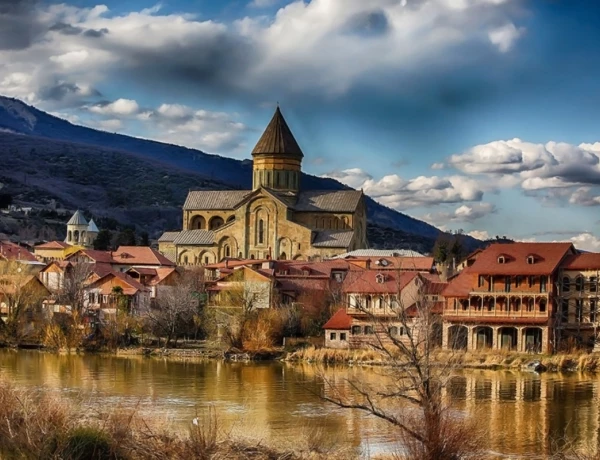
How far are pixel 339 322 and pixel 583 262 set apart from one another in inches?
475

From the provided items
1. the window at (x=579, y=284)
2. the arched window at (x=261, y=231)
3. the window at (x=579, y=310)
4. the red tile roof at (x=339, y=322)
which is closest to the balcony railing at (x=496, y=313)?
the window at (x=579, y=310)

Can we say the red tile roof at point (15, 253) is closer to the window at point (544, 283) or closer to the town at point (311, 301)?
the town at point (311, 301)

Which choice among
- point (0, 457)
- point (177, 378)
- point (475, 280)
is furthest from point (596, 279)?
point (0, 457)

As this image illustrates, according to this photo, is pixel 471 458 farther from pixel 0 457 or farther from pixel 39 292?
pixel 39 292

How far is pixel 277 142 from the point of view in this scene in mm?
88312

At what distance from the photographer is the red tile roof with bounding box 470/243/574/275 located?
1970 inches

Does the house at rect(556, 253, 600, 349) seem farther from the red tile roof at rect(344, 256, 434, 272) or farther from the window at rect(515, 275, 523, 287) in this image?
the red tile roof at rect(344, 256, 434, 272)

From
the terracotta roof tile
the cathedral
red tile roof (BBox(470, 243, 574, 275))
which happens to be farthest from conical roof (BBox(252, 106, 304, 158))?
red tile roof (BBox(470, 243, 574, 275))

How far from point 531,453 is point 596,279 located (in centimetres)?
2718

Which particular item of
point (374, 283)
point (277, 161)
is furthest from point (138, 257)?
point (374, 283)

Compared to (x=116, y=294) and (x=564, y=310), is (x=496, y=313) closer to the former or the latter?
(x=564, y=310)

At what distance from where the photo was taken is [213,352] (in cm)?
4847

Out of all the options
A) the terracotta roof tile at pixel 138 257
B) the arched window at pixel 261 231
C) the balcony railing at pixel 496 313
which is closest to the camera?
the balcony railing at pixel 496 313

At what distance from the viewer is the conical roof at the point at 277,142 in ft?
289
